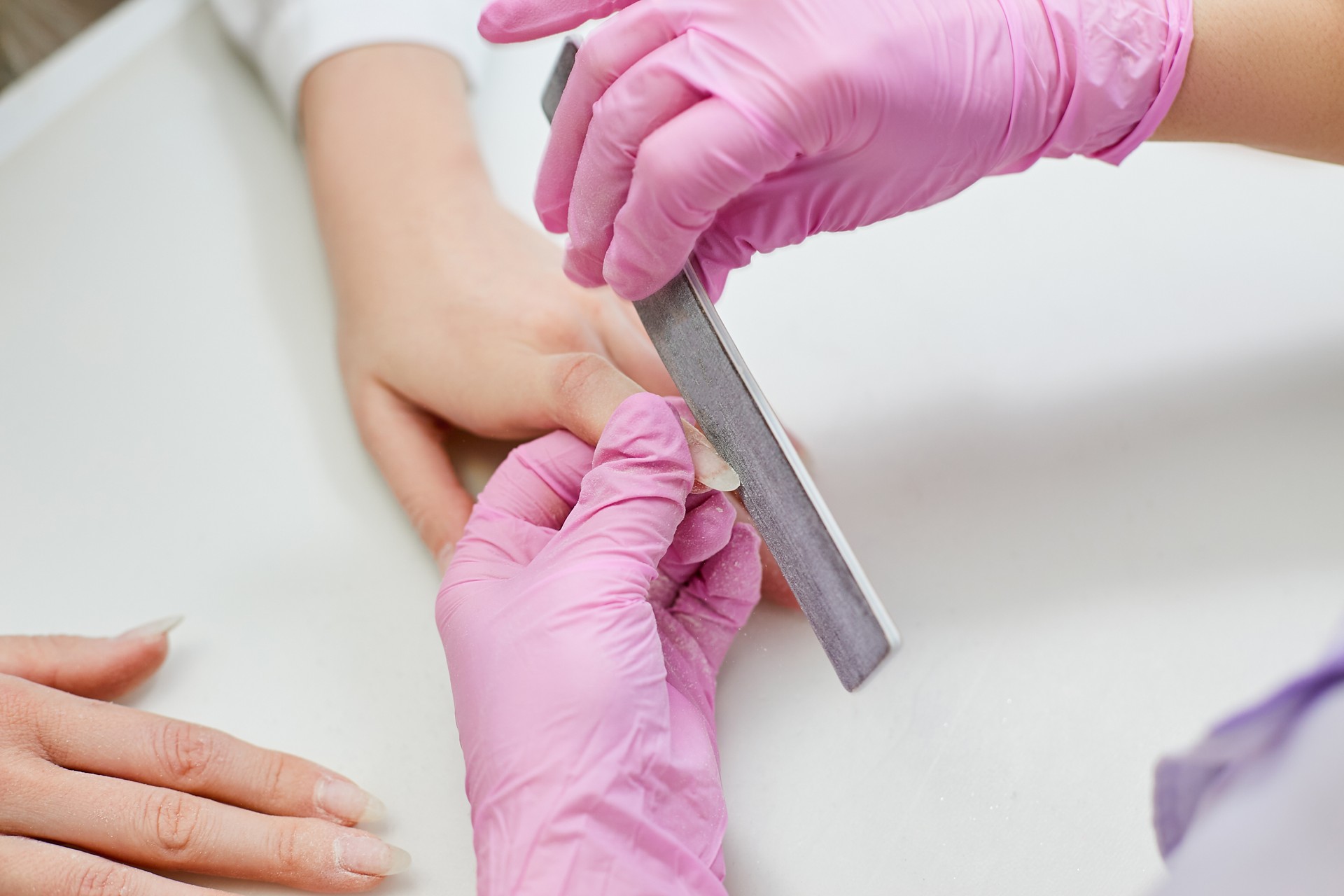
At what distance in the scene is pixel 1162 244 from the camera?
1115 mm

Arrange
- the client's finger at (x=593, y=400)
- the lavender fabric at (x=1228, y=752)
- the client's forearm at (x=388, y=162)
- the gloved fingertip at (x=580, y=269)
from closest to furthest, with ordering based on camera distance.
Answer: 1. the lavender fabric at (x=1228, y=752)
2. the client's finger at (x=593, y=400)
3. the gloved fingertip at (x=580, y=269)
4. the client's forearm at (x=388, y=162)

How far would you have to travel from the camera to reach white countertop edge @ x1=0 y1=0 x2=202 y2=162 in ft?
4.04

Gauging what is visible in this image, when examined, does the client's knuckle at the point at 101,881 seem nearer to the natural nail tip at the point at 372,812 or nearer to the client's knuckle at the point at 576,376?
the natural nail tip at the point at 372,812

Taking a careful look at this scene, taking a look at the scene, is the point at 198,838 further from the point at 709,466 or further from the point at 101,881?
the point at 709,466

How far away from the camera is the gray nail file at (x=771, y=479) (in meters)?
0.66

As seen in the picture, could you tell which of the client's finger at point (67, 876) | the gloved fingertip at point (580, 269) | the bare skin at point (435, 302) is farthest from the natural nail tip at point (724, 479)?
the client's finger at point (67, 876)

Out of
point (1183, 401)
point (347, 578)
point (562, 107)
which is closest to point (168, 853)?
point (347, 578)

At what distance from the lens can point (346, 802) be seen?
78cm

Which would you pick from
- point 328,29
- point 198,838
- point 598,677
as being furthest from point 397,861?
point 328,29

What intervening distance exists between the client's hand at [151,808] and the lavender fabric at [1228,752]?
22.7 inches

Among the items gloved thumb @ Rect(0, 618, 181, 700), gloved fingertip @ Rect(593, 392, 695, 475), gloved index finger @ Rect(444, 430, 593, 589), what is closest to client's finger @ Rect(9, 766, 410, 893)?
gloved thumb @ Rect(0, 618, 181, 700)

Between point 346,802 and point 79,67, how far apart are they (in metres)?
1.11

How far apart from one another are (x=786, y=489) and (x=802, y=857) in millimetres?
325

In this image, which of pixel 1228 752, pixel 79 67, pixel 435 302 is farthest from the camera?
pixel 79 67
